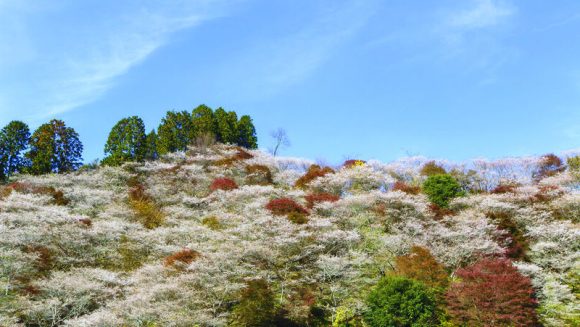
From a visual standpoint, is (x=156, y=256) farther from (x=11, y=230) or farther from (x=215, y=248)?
(x=11, y=230)

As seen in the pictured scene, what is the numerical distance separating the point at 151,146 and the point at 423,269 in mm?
39889

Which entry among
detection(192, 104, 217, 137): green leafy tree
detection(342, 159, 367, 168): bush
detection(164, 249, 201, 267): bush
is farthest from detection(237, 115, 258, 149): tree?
detection(164, 249, 201, 267): bush

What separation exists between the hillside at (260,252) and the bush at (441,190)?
0.80 metres

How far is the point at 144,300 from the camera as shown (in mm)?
20453

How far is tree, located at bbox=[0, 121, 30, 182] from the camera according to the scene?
47.8 meters

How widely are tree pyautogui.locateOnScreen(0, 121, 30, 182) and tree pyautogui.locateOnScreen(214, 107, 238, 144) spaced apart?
23611 mm

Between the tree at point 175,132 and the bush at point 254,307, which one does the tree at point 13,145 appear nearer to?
the tree at point 175,132

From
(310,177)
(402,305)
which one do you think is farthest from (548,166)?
(402,305)

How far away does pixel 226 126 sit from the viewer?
6369 centimetres

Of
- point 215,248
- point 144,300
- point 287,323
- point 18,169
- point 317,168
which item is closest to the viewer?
point 144,300

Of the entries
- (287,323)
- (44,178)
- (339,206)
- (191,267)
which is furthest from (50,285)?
(44,178)

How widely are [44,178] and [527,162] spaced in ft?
168

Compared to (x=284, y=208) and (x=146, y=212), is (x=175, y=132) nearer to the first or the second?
(x=146, y=212)

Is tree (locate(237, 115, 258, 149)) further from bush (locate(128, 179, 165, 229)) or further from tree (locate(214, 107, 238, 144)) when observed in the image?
bush (locate(128, 179, 165, 229))
